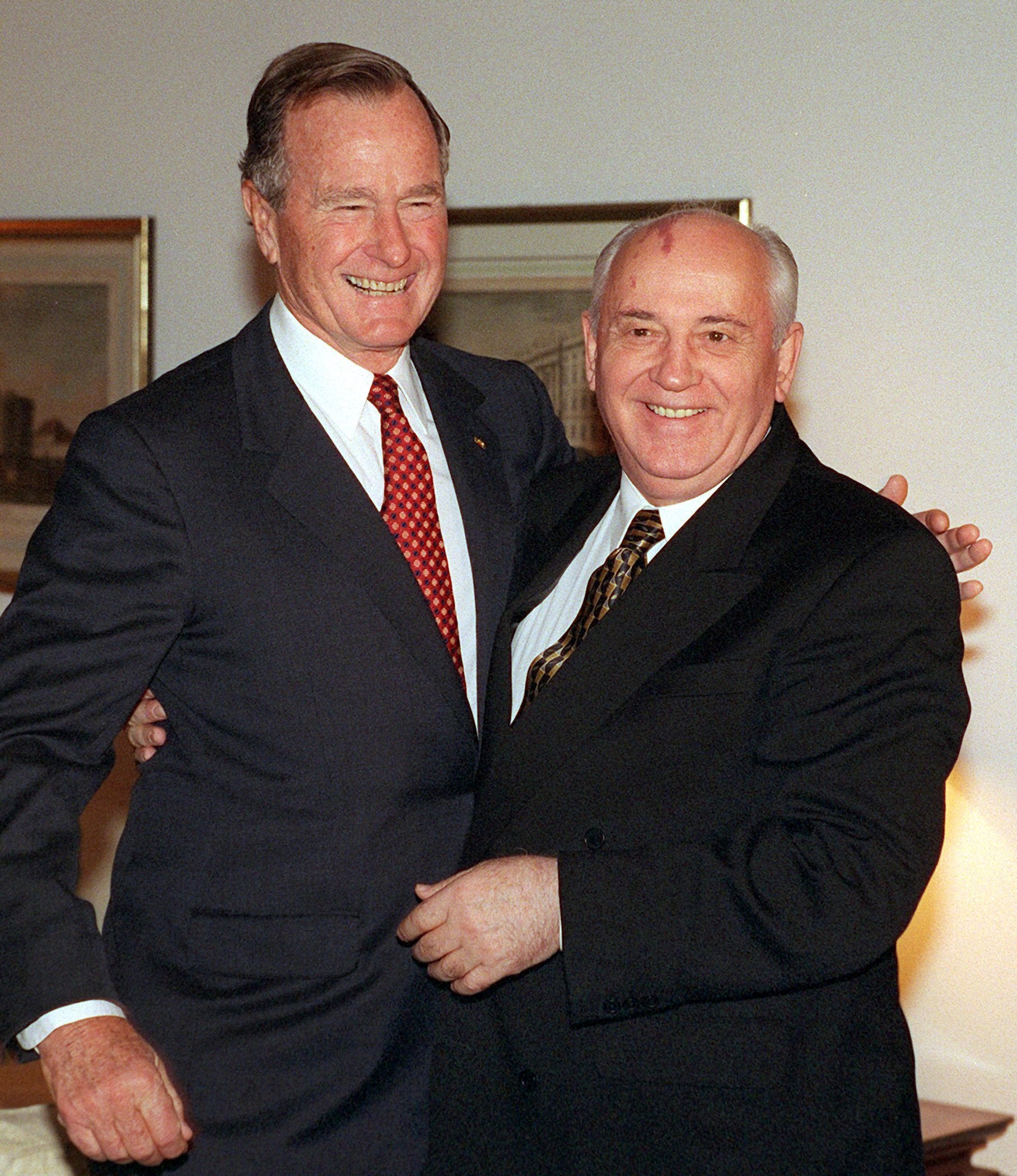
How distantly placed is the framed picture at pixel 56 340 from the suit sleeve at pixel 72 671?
1.79m

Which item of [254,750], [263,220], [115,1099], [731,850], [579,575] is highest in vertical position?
[263,220]

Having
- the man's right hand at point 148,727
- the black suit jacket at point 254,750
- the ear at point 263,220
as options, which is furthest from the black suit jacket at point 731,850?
the ear at point 263,220

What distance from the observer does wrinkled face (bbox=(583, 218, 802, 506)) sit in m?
2.00

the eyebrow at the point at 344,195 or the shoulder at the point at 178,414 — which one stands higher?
the eyebrow at the point at 344,195

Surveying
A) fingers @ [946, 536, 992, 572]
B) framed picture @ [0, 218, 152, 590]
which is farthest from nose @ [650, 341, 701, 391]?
framed picture @ [0, 218, 152, 590]

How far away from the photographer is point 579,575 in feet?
7.14

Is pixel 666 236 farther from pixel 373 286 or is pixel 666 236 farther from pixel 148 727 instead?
pixel 148 727

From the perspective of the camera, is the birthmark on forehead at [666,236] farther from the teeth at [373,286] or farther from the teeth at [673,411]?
the teeth at [373,286]

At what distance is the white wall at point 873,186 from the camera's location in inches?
116

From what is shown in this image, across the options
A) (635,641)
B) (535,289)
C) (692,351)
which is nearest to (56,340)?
(535,289)

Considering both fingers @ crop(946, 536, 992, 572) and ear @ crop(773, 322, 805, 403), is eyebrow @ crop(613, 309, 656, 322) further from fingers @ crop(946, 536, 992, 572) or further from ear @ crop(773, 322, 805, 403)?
fingers @ crop(946, 536, 992, 572)

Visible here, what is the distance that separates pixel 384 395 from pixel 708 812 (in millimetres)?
760

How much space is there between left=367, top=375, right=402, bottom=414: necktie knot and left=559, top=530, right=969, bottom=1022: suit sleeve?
0.71 m

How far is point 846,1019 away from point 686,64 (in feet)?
6.75
